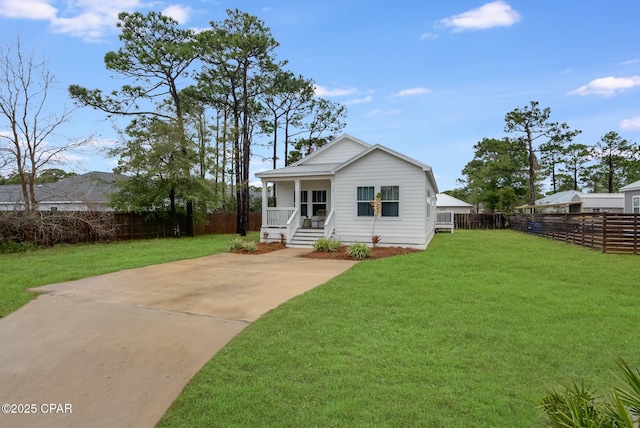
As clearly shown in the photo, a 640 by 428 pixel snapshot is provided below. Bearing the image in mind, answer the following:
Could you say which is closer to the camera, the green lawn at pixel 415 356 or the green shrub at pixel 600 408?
the green shrub at pixel 600 408

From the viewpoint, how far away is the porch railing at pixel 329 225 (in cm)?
1439

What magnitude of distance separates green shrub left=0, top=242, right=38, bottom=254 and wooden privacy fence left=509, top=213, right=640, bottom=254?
22.1 meters

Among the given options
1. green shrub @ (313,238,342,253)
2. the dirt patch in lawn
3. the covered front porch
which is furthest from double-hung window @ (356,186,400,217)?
Result: green shrub @ (313,238,342,253)

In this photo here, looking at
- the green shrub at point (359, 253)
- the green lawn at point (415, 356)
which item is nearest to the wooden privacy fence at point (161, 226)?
the green shrub at point (359, 253)

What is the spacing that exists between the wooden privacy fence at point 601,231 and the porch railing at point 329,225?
32.7 feet

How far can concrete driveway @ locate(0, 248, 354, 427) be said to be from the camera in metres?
3.07

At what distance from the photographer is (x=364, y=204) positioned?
Answer: 14.3 metres

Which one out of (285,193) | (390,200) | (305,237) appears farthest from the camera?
(285,193)

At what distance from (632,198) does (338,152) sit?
54.7ft

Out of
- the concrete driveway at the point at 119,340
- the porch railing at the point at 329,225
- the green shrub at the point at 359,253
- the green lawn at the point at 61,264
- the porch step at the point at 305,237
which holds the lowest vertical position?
the concrete driveway at the point at 119,340

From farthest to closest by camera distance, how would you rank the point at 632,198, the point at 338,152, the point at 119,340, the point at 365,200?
the point at 632,198 → the point at 338,152 → the point at 365,200 → the point at 119,340

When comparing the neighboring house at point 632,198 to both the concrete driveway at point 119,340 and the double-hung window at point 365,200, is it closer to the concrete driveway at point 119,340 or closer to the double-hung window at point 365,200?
the double-hung window at point 365,200

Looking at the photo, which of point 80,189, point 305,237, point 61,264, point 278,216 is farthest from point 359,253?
point 80,189

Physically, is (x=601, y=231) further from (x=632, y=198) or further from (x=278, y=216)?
(x=278, y=216)
